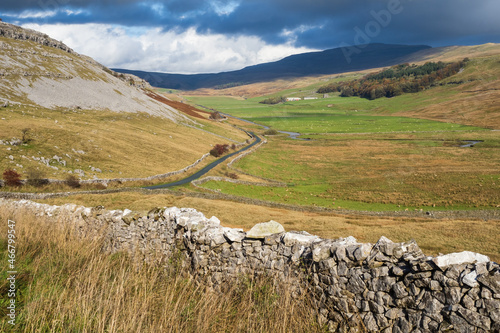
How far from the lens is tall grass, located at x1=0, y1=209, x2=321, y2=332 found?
500 centimetres

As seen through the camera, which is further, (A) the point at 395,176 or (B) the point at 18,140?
(A) the point at 395,176

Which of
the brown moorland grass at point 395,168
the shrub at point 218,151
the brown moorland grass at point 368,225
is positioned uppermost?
the shrub at point 218,151

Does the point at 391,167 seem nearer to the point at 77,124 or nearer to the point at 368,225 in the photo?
the point at 368,225

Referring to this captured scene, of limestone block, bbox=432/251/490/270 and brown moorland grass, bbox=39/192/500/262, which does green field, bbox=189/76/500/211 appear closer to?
brown moorland grass, bbox=39/192/500/262

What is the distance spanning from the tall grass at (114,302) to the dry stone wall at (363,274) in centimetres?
65

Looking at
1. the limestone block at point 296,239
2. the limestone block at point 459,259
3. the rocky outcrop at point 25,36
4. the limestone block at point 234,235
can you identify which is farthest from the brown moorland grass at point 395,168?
the rocky outcrop at point 25,36

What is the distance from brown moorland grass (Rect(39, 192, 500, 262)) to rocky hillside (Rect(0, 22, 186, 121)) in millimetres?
75394

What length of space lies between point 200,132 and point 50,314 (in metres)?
119

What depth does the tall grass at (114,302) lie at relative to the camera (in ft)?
16.4

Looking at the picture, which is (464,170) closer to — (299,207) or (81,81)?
(299,207)

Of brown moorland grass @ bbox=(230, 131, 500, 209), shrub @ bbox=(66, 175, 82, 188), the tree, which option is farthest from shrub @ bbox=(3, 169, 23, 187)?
brown moorland grass @ bbox=(230, 131, 500, 209)

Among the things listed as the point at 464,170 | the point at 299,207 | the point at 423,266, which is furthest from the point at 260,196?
the point at 423,266

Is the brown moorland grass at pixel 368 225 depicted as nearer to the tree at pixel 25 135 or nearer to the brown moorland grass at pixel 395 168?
the brown moorland grass at pixel 395 168

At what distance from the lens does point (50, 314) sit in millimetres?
5188
